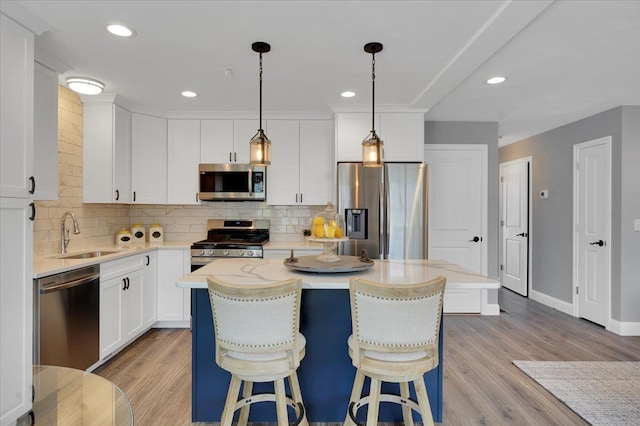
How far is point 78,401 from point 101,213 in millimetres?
2965

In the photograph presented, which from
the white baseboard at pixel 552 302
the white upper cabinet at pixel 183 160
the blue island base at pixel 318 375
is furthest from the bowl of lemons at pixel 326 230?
the white baseboard at pixel 552 302

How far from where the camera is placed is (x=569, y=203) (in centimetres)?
442

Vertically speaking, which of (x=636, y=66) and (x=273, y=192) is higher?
(x=636, y=66)

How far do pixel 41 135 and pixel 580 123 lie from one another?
5.50 metres

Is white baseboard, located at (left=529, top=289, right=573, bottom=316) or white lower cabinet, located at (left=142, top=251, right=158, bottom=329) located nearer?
white lower cabinet, located at (left=142, top=251, right=158, bottom=329)

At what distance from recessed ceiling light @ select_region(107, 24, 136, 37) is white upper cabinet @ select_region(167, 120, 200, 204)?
1870mm

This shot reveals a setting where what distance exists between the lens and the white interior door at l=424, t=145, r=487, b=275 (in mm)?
4379

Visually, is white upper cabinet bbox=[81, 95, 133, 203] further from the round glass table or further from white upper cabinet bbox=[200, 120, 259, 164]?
the round glass table

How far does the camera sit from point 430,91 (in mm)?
3141

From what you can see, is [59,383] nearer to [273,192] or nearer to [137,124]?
A: [273,192]

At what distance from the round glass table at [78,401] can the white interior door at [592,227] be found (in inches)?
184

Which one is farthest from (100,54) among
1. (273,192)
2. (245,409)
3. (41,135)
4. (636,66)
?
(636,66)

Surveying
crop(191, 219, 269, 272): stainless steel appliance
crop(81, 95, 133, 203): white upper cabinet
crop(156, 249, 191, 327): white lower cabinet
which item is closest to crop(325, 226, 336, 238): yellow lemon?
crop(191, 219, 269, 272): stainless steel appliance

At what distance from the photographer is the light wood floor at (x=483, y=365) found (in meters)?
2.24
